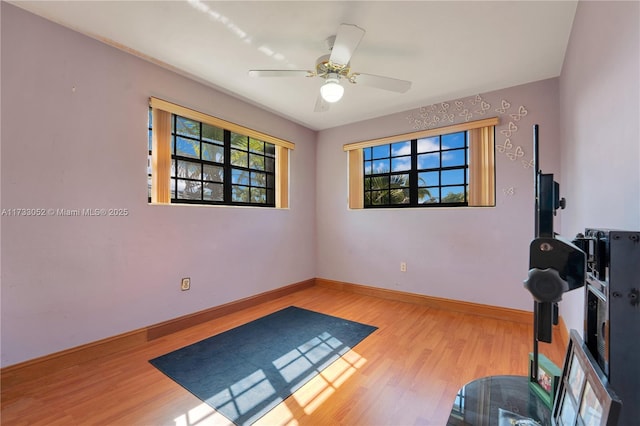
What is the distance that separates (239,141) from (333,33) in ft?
6.17

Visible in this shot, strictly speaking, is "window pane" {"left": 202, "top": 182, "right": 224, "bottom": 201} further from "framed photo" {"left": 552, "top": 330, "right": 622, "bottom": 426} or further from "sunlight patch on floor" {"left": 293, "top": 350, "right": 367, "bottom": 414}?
"framed photo" {"left": 552, "top": 330, "right": 622, "bottom": 426}

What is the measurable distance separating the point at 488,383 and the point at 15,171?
310 cm

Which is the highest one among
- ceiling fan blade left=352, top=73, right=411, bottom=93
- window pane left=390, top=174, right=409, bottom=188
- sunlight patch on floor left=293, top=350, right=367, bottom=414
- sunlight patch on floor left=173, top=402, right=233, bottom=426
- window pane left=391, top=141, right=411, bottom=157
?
ceiling fan blade left=352, top=73, right=411, bottom=93

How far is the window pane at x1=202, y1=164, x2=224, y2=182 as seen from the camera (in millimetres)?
3143

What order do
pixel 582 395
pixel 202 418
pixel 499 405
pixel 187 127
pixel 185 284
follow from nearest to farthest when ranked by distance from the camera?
pixel 582 395 < pixel 499 405 < pixel 202 418 < pixel 185 284 < pixel 187 127

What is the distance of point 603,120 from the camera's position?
1.36 m

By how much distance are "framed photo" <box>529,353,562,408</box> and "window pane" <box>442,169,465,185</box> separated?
2.58 meters

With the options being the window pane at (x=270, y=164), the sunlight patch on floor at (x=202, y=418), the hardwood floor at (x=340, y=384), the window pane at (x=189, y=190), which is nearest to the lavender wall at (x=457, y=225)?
the hardwood floor at (x=340, y=384)

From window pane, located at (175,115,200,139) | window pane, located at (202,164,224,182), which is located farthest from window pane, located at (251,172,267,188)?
window pane, located at (175,115,200,139)

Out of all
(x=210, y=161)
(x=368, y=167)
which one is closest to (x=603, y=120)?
(x=368, y=167)

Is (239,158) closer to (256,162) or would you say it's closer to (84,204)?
(256,162)

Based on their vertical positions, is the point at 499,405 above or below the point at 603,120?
below

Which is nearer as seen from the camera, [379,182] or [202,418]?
[202,418]

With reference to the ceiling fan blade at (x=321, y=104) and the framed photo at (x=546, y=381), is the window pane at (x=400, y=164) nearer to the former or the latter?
the ceiling fan blade at (x=321, y=104)
